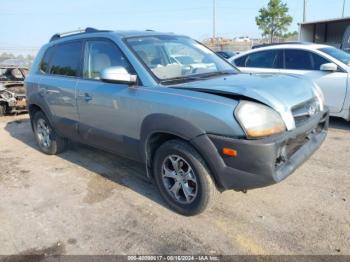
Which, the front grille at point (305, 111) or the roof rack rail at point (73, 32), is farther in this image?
the roof rack rail at point (73, 32)

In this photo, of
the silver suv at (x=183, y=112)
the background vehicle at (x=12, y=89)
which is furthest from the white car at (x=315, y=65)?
the background vehicle at (x=12, y=89)

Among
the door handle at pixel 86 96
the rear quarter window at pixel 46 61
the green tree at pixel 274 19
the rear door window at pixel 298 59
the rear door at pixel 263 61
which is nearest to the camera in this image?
the door handle at pixel 86 96

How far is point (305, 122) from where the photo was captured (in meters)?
3.38

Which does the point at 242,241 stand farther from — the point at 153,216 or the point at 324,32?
the point at 324,32

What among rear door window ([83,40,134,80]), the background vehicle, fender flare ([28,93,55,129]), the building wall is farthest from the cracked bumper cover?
the building wall

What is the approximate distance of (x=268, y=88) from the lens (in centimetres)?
327

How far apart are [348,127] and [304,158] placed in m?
3.71

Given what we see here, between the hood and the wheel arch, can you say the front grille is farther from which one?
the wheel arch

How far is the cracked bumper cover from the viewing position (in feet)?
9.34

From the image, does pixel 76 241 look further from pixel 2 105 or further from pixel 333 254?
pixel 2 105

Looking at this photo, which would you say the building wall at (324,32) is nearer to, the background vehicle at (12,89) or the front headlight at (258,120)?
the background vehicle at (12,89)

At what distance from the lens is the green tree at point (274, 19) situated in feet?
115

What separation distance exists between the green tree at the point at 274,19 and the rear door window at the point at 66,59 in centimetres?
3381

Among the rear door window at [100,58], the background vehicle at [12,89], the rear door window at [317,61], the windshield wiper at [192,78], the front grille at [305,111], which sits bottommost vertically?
the background vehicle at [12,89]
